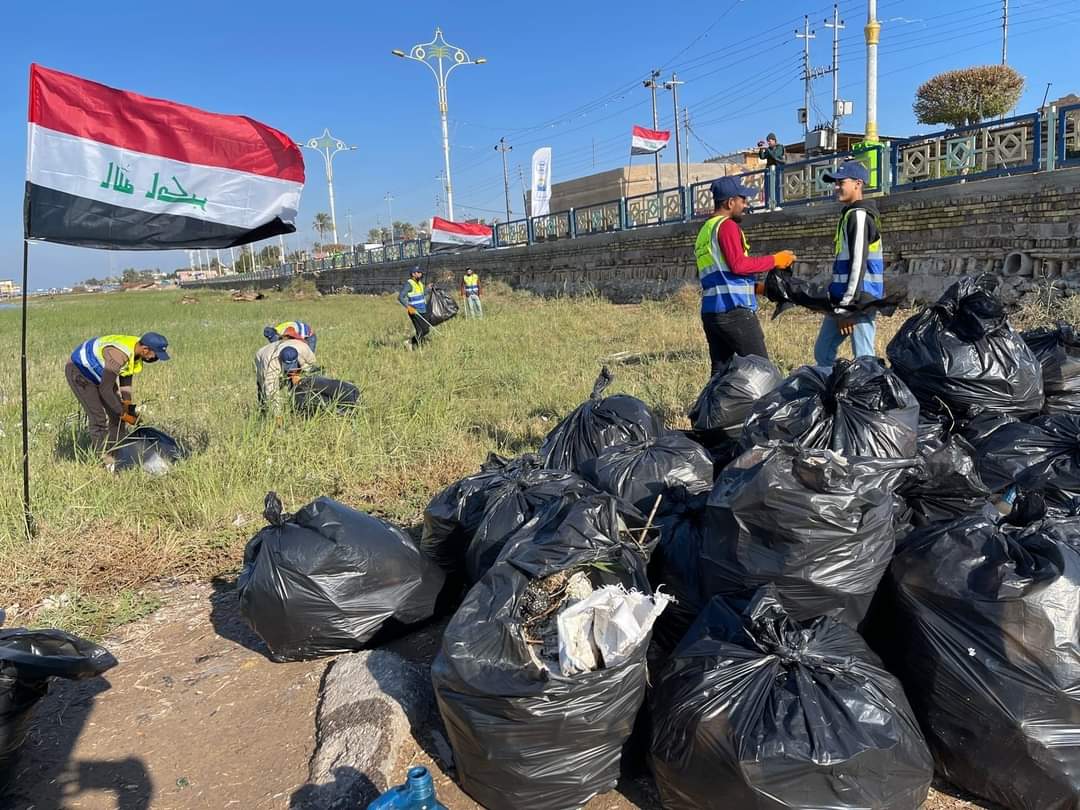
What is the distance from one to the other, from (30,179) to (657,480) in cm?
330

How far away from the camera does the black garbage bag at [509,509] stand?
102 inches

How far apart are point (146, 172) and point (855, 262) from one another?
3799 mm

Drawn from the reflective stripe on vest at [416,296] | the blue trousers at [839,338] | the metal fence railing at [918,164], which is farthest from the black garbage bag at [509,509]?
the reflective stripe on vest at [416,296]

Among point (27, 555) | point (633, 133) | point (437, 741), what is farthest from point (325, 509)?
point (633, 133)

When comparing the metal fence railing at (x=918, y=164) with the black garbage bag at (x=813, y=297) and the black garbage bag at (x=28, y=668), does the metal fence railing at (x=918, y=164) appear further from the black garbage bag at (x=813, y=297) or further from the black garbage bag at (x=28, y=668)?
the black garbage bag at (x=28, y=668)

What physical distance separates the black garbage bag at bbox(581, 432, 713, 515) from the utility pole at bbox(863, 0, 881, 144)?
13.2 metres

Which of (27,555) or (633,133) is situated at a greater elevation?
(633,133)

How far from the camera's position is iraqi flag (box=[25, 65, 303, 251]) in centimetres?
365

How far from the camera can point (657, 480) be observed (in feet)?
9.52

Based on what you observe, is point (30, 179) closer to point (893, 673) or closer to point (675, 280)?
point (893, 673)

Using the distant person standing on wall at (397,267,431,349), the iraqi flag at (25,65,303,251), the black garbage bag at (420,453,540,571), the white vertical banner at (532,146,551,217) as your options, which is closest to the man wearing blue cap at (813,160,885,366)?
the black garbage bag at (420,453,540,571)

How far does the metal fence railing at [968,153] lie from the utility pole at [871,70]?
4134 millimetres

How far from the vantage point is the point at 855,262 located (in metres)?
4.00

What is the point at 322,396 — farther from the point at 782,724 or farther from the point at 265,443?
the point at 782,724
